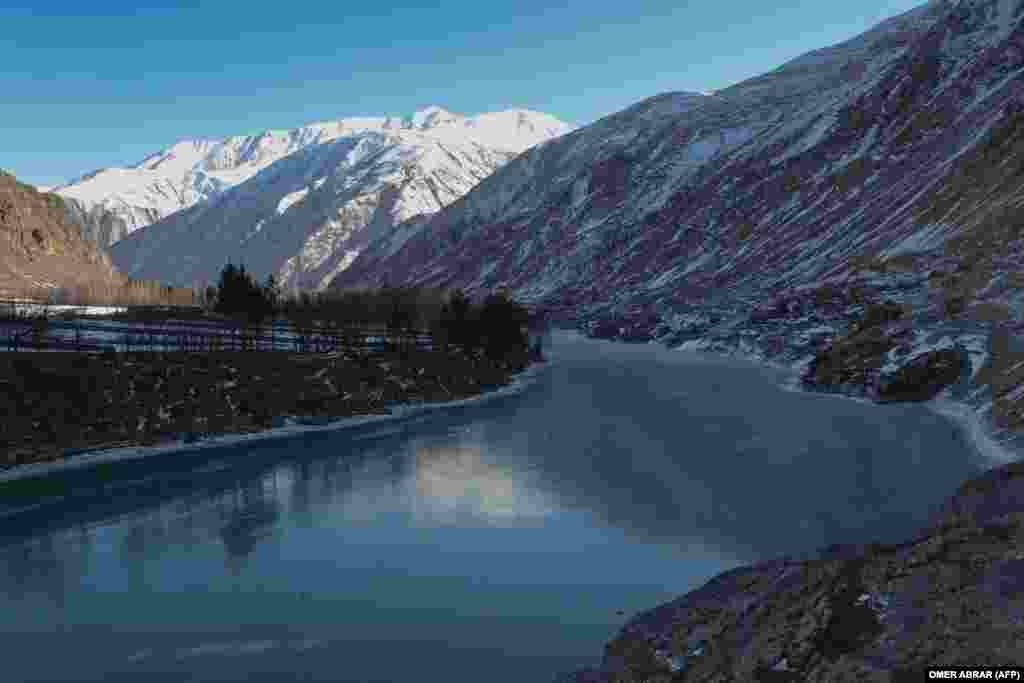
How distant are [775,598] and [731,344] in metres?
146

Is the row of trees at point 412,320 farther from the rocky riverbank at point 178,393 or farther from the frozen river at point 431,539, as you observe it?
the frozen river at point 431,539

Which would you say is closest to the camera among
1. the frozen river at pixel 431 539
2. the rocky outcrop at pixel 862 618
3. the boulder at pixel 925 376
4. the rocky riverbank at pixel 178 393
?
the rocky outcrop at pixel 862 618

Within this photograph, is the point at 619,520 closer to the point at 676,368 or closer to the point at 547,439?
the point at 547,439

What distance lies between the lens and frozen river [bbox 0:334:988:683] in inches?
1142

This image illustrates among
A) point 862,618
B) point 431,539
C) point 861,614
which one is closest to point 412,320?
point 431,539

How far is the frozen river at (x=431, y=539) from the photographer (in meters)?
29.0

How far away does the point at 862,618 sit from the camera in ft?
63.2

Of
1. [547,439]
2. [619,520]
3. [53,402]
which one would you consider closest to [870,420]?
[547,439]

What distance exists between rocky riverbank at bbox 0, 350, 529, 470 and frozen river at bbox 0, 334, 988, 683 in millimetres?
7260

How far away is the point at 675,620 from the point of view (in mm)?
27672

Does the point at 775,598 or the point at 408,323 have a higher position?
the point at 408,323

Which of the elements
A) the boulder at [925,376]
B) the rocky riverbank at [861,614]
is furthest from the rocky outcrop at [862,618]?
the boulder at [925,376]

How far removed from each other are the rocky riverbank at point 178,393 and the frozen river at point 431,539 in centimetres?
726

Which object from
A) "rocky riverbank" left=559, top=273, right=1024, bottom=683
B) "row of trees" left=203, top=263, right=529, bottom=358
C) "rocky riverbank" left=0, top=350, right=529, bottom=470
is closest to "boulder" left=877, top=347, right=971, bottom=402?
"rocky riverbank" left=0, top=350, right=529, bottom=470
